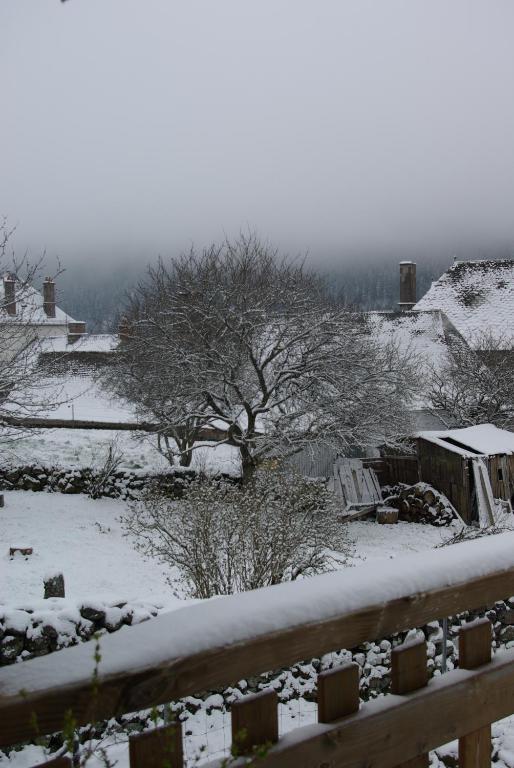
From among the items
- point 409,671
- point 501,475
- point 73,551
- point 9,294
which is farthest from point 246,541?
point 501,475

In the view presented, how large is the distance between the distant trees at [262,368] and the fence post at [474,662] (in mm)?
15975

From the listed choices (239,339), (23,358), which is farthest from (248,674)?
(239,339)

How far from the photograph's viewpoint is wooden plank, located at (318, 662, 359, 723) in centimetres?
148

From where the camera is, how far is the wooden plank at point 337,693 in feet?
4.85

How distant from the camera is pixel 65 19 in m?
3.56

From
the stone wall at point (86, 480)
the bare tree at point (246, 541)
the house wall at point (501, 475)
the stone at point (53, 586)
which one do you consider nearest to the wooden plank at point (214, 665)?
the bare tree at point (246, 541)

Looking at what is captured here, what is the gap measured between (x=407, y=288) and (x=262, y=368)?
2492 cm

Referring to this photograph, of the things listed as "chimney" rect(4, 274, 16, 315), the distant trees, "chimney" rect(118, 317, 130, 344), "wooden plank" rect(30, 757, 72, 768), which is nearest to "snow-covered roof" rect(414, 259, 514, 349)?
the distant trees

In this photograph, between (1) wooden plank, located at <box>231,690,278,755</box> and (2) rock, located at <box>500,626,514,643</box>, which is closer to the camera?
(1) wooden plank, located at <box>231,690,278,755</box>

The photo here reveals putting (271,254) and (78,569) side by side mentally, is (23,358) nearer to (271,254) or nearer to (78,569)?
(78,569)

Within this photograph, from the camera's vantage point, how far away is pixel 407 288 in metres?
41.0

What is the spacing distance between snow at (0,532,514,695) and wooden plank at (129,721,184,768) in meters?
0.13

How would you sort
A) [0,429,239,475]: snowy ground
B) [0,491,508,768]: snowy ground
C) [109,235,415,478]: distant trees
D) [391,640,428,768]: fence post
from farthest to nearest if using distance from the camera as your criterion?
[0,429,239,475]: snowy ground
[109,235,415,478]: distant trees
[0,491,508,768]: snowy ground
[391,640,428,768]: fence post

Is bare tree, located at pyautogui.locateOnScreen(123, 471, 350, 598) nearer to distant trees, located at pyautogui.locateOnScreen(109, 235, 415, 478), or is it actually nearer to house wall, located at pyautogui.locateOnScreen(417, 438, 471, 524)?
distant trees, located at pyautogui.locateOnScreen(109, 235, 415, 478)
